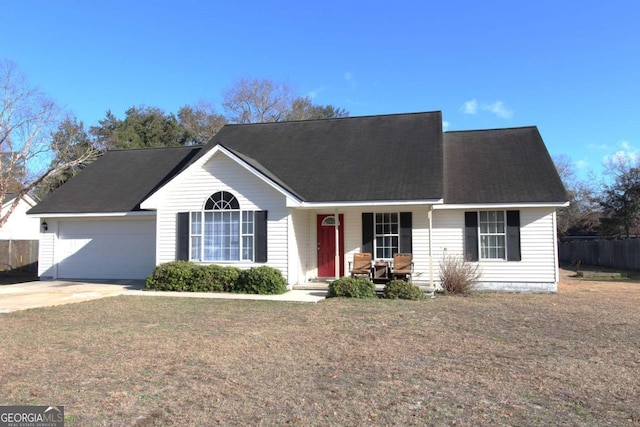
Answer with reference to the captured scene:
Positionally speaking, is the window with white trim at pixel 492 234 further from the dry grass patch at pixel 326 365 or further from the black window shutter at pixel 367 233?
the dry grass patch at pixel 326 365

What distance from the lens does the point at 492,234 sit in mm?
15305

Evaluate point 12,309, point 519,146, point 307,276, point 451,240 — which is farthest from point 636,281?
point 12,309

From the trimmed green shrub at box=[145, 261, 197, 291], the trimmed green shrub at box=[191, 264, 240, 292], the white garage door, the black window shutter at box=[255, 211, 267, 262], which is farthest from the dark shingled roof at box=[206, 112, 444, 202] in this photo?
the white garage door

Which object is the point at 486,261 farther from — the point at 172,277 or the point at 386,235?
the point at 172,277

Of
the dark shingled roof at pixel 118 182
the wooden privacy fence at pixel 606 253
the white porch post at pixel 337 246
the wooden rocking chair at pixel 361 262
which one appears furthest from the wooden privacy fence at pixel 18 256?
the wooden privacy fence at pixel 606 253

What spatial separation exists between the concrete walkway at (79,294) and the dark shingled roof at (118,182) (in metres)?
2.86

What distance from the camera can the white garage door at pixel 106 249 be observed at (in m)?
18.0

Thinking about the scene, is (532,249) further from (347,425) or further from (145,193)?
(145,193)

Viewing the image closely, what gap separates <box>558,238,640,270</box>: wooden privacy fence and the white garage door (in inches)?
947

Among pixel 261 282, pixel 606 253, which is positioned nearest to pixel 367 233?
pixel 261 282

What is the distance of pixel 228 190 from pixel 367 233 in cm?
470

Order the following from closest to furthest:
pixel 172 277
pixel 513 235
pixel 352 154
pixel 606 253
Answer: pixel 172 277 < pixel 513 235 < pixel 352 154 < pixel 606 253

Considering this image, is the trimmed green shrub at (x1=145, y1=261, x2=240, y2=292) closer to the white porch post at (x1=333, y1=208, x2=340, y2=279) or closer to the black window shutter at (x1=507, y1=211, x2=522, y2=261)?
the white porch post at (x1=333, y1=208, x2=340, y2=279)

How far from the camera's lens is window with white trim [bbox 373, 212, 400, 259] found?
15.7m
